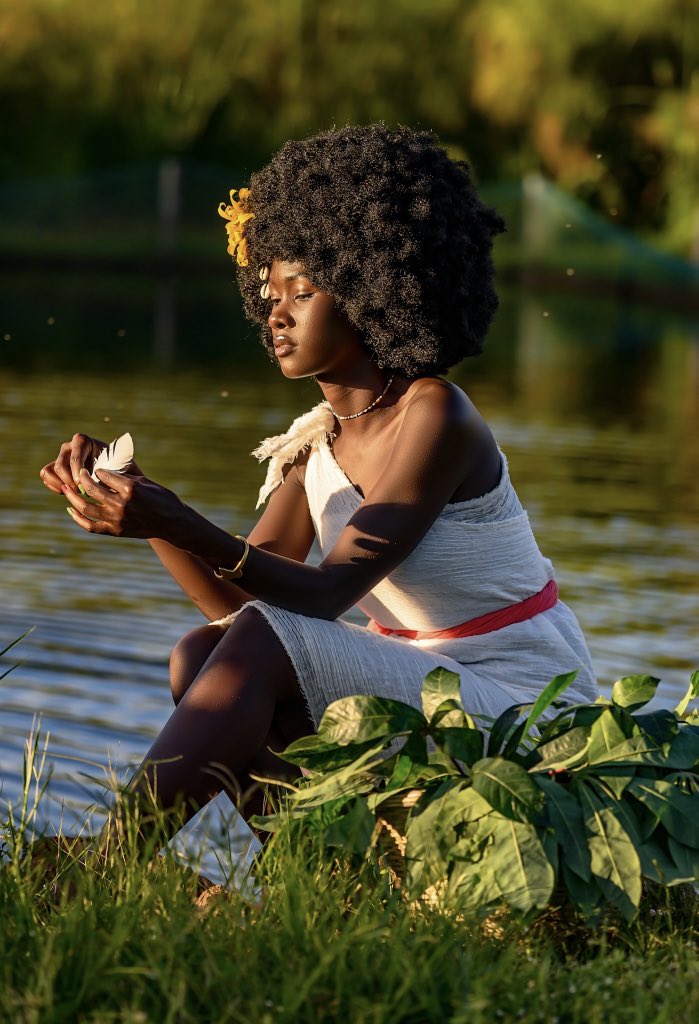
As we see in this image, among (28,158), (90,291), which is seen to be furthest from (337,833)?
(28,158)

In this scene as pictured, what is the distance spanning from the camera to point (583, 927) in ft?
9.99

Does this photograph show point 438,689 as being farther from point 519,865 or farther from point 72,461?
point 72,461

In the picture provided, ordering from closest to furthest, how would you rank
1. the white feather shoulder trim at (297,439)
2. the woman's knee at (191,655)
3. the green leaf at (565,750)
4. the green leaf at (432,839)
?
the green leaf at (432,839), the green leaf at (565,750), the woman's knee at (191,655), the white feather shoulder trim at (297,439)

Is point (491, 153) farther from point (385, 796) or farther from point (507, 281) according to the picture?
point (385, 796)

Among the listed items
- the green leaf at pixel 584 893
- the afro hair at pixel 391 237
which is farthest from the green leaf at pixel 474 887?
the afro hair at pixel 391 237

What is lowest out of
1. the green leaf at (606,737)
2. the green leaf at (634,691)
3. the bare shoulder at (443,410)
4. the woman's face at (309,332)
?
the green leaf at (606,737)

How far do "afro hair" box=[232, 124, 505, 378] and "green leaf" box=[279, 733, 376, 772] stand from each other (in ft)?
3.05

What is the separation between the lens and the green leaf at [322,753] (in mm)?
3111

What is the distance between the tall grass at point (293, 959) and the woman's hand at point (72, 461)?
2.41 feet

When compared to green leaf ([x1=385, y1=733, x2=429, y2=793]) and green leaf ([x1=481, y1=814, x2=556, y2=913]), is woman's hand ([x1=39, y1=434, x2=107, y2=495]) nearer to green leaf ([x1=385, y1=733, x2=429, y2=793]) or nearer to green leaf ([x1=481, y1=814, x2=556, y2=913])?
green leaf ([x1=385, y1=733, x2=429, y2=793])

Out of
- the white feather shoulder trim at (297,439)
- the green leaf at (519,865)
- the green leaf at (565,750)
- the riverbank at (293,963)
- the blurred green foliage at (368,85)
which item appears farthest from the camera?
the blurred green foliage at (368,85)

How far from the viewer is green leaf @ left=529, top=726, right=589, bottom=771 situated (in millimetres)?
3082

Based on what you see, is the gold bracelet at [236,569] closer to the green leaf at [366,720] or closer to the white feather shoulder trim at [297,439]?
the green leaf at [366,720]

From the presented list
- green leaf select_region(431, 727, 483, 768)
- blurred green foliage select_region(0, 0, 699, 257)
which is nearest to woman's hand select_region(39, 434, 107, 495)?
green leaf select_region(431, 727, 483, 768)
